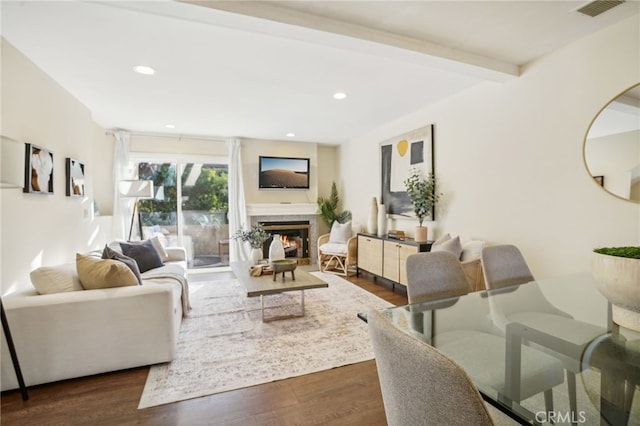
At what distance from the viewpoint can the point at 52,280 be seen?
2.16 meters

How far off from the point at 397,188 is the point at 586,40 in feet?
8.69

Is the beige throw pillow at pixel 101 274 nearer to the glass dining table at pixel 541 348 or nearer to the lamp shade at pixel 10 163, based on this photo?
the lamp shade at pixel 10 163

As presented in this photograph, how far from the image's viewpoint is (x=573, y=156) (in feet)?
8.13

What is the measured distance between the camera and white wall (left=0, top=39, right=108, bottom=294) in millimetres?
2311

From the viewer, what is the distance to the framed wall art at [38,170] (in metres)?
2.48

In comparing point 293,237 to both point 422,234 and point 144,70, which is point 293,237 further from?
point 144,70

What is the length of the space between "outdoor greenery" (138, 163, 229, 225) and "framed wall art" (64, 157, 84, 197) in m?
1.98

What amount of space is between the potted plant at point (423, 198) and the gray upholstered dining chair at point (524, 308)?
172 centimetres

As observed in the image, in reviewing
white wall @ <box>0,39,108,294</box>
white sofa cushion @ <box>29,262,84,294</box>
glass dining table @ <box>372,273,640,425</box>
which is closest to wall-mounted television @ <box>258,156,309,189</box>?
white wall @ <box>0,39,108,294</box>

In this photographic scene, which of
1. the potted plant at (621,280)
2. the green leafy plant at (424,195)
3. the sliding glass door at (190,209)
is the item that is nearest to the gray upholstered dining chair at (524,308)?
the potted plant at (621,280)

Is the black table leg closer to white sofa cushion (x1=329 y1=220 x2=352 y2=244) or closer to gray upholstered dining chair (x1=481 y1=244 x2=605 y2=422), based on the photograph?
gray upholstered dining chair (x1=481 y1=244 x2=605 y2=422)

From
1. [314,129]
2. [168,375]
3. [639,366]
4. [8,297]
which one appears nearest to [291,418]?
[168,375]

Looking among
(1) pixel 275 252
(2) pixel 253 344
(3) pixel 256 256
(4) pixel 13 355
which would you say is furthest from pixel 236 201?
(4) pixel 13 355

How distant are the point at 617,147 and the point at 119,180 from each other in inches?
250
